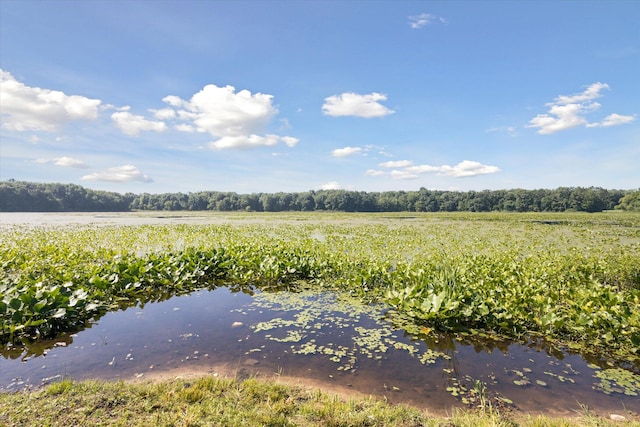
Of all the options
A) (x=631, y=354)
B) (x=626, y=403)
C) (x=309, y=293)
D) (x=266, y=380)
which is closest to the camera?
(x=626, y=403)

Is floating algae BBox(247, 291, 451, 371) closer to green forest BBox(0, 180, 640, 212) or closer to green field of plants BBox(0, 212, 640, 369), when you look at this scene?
green field of plants BBox(0, 212, 640, 369)

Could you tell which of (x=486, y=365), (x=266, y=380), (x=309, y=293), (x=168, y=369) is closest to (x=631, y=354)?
(x=486, y=365)

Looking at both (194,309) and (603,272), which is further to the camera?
(603,272)

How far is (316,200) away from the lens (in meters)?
95.6

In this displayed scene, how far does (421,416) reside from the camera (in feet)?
10.6

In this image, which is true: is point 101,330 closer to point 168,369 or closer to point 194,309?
point 194,309

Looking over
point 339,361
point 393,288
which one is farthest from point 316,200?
point 339,361

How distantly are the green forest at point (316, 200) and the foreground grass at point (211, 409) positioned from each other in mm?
86517

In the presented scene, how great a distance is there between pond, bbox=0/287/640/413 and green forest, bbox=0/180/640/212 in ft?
277

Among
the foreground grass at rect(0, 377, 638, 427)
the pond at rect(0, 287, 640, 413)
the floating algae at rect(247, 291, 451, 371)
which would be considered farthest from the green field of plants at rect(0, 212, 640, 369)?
the foreground grass at rect(0, 377, 638, 427)

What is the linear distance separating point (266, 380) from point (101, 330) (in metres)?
3.82

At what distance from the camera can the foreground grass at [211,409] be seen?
116 inches

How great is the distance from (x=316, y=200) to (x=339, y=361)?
9118cm

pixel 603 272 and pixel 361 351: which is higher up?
pixel 603 272
